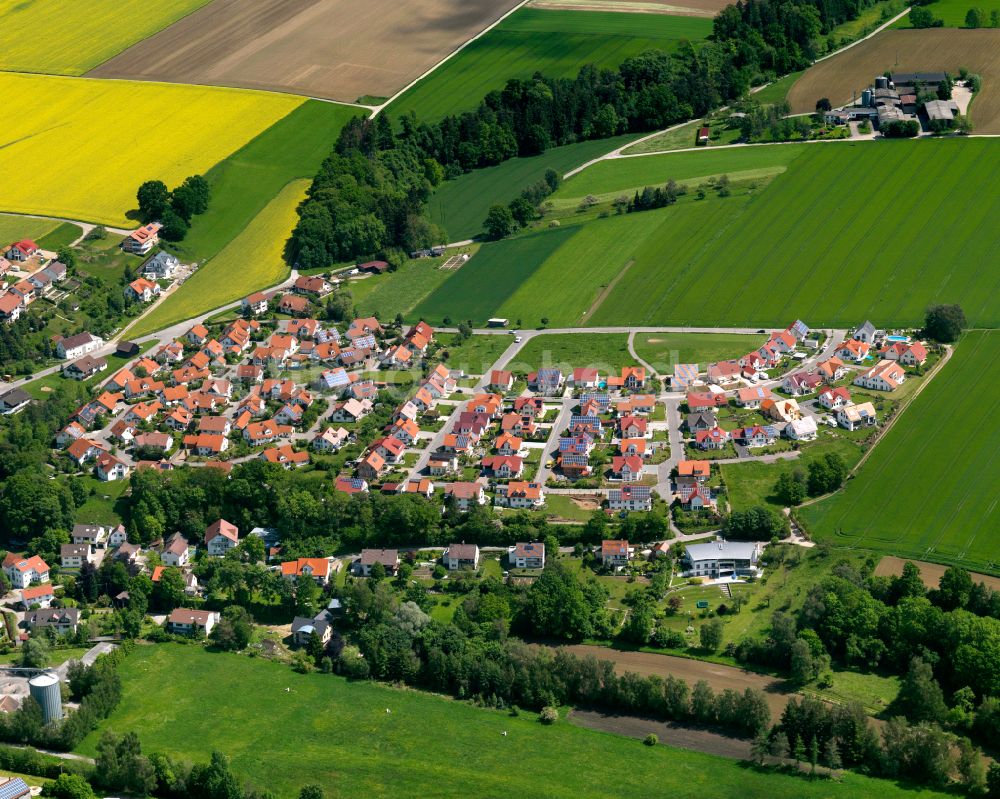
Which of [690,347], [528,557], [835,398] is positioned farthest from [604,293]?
[528,557]

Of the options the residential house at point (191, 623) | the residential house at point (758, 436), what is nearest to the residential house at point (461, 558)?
the residential house at point (191, 623)

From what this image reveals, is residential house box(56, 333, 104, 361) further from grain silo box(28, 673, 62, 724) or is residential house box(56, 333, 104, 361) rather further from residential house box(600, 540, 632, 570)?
residential house box(600, 540, 632, 570)

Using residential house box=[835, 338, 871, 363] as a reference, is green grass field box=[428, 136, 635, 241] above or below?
above

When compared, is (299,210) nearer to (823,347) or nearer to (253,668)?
(823,347)

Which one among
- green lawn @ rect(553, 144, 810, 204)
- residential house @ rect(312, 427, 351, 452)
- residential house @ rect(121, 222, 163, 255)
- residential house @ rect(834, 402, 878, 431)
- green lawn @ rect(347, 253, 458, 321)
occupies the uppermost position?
residential house @ rect(121, 222, 163, 255)

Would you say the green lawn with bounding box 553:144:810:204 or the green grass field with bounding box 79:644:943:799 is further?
the green lawn with bounding box 553:144:810:204

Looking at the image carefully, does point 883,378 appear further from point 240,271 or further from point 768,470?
point 240,271

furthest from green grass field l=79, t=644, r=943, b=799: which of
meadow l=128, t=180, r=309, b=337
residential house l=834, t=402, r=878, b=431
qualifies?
meadow l=128, t=180, r=309, b=337
